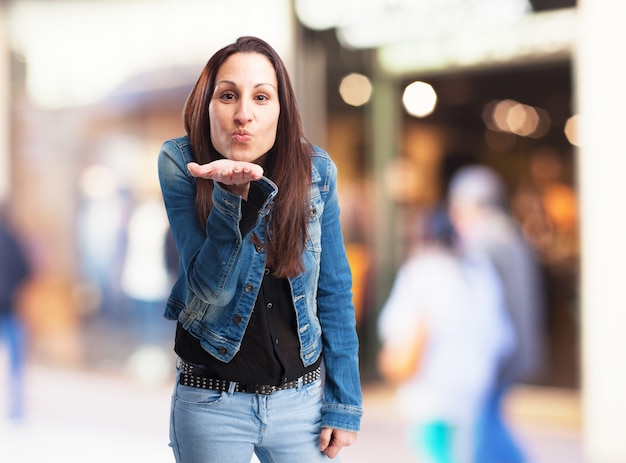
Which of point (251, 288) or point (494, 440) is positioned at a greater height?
point (251, 288)

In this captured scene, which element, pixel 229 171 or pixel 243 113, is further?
pixel 243 113

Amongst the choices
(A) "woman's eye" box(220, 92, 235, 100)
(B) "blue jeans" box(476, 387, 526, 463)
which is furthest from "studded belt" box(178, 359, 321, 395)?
(B) "blue jeans" box(476, 387, 526, 463)

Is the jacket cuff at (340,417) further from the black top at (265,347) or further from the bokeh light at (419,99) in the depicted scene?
the bokeh light at (419,99)

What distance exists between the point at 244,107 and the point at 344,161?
4841 millimetres

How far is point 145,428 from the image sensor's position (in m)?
6.07

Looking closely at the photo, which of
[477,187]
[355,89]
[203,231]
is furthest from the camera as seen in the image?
[355,89]

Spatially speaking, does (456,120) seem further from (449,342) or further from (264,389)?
(264,389)

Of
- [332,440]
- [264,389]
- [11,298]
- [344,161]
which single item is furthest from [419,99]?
[264,389]

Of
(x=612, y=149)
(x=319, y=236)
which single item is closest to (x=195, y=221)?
(x=319, y=236)

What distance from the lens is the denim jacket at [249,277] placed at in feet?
5.37

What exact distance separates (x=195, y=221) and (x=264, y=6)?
528cm

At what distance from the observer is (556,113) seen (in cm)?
570

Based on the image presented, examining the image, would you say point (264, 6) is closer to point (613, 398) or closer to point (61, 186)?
point (61, 186)

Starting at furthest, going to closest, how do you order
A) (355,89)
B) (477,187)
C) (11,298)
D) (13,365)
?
(11,298), (13,365), (355,89), (477,187)
